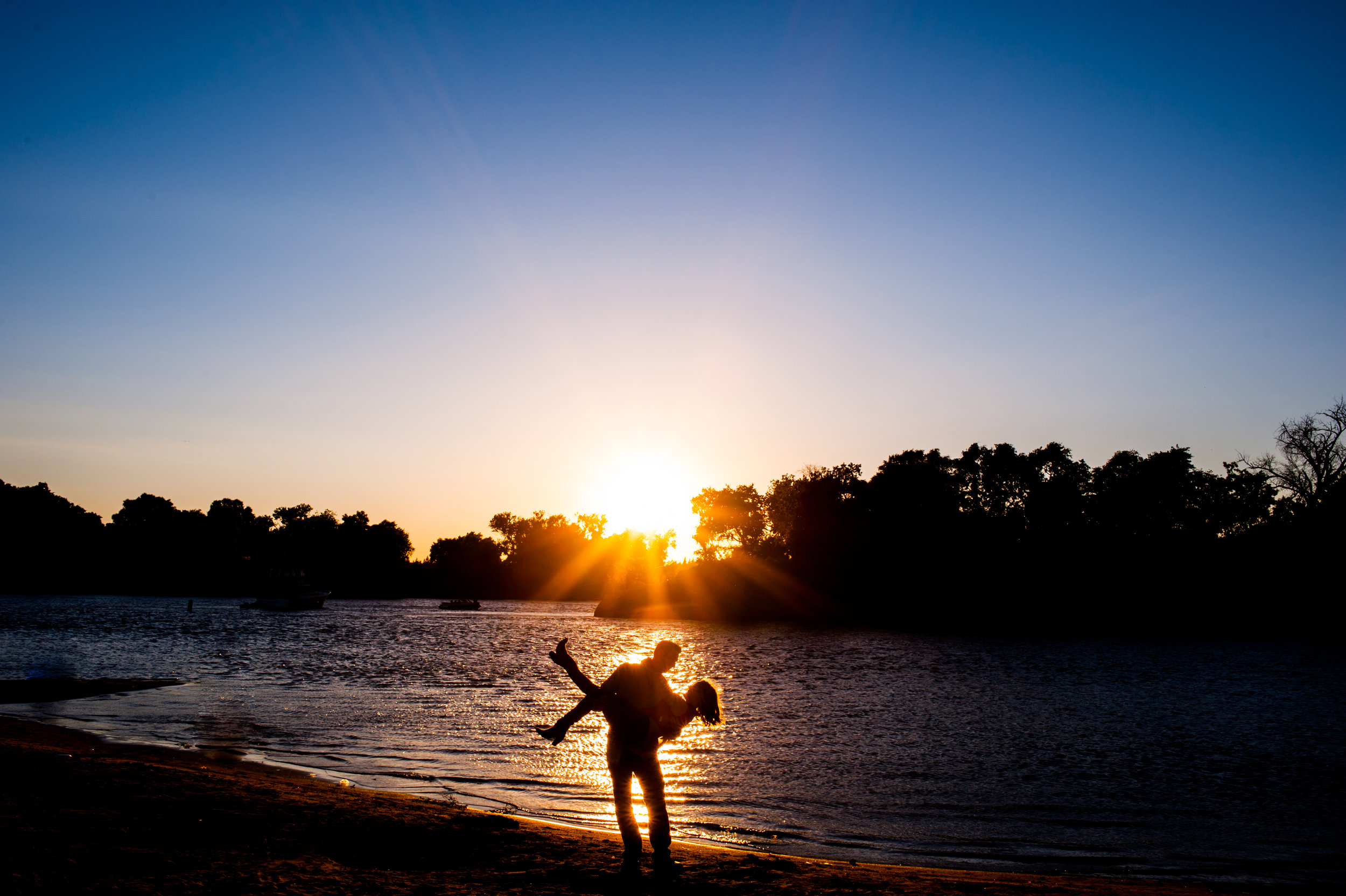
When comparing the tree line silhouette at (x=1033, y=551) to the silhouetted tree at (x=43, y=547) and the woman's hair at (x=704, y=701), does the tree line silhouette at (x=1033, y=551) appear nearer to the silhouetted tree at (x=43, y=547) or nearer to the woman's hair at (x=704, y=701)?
the silhouetted tree at (x=43, y=547)

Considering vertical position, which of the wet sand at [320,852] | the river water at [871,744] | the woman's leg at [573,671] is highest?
the woman's leg at [573,671]

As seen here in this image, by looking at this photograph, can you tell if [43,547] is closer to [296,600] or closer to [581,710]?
[296,600]

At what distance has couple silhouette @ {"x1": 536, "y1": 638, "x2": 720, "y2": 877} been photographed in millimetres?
8109

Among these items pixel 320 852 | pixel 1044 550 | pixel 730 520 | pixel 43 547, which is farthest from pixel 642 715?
pixel 43 547

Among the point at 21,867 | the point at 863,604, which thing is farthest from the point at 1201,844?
the point at 863,604

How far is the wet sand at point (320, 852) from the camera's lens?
7836mm

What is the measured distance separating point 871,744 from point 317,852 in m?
15.4

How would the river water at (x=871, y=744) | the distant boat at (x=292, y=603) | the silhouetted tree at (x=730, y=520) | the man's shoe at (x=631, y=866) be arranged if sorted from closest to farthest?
the man's shoe at (x=631, y=866) → the river water at (x=871, y=744) → the distant boat at (x=292, y=603) → the silhouetted tree at (x=730, y=520)

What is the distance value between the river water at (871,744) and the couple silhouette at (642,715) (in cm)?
425

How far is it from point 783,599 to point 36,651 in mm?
85050

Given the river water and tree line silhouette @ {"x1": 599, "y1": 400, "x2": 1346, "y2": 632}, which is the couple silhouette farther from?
tree line silhouette @ {"x1": 599, "y1": 400, "x2": 1346, "y2": 632}

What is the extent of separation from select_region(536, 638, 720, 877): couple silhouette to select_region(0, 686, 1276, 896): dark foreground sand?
0.91 m

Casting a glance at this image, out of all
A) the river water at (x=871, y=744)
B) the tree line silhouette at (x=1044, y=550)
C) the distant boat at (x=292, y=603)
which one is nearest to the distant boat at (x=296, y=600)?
the distant boat at (x=292, y=603)

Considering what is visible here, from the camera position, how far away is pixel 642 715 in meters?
8.13
